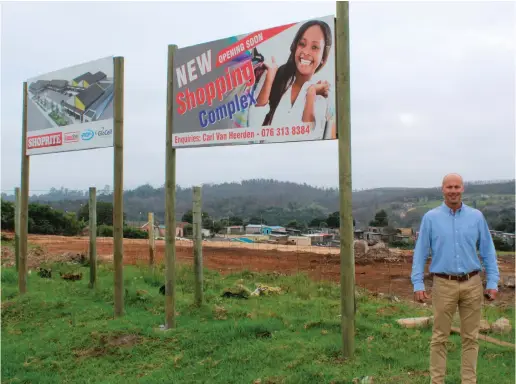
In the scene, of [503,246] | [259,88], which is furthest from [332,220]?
[259,88]

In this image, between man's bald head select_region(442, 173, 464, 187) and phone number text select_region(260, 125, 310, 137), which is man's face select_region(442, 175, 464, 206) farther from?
phone number text select_region(260, 125, 310, 137)

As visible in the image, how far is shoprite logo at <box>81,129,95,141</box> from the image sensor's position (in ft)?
24.9

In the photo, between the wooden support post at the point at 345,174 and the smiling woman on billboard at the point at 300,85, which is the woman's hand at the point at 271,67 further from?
the wooden support post at the point at 345,174

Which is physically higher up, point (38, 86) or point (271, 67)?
point (38, 86)

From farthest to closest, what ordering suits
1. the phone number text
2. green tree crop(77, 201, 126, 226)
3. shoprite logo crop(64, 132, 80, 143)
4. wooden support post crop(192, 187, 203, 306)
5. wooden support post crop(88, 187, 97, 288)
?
1. green tree crop(77, 201, 126, 226)
2. wooden support post crop(88, 187, 97, 288)
3. shoprite logo crop(64, 132, 80, 143)
4. wooden support post crop(192, 187, 203, 306)
5. the phone number text

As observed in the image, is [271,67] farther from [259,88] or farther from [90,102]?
[90,102]

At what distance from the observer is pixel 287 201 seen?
37.9 m

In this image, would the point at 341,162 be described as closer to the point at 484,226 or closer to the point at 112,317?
the point at 484,226

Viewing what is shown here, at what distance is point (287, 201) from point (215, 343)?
32378 millimetres

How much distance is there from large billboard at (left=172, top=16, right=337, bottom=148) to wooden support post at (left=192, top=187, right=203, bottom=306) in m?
1.54

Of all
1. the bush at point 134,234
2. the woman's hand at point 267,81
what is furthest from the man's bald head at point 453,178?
the bush at point 134,234

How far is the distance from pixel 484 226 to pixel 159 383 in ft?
11.0

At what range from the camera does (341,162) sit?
16.3 feet

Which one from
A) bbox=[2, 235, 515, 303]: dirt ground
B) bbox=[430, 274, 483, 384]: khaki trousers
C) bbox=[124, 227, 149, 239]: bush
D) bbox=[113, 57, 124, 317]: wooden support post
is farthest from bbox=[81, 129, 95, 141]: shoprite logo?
bbox=[124, 227, 149, 239]: bush
